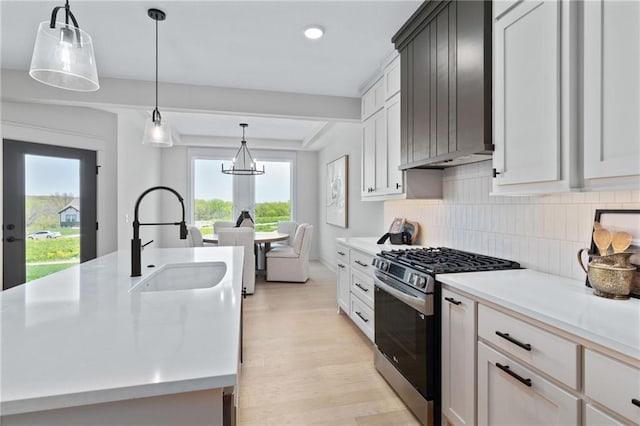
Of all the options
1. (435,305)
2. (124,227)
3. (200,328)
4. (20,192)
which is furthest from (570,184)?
(124,227)

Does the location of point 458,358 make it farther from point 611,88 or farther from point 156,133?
point 156,133

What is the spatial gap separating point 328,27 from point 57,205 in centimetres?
372

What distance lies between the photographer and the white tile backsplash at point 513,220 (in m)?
1.61

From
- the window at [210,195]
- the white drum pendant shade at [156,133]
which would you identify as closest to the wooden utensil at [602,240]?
the white drum pendant shade at [156,133]

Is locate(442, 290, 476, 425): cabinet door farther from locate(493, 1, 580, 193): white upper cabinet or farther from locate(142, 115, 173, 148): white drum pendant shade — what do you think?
locate(142, 115, 173, 148): white drum pendant shade

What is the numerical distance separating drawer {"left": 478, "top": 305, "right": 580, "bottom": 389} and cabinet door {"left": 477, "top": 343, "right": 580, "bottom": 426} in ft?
0.15

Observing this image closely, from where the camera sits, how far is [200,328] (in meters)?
0.95

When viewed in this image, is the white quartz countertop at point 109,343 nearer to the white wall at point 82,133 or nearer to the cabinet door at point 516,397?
the cabinet door at point 516,397

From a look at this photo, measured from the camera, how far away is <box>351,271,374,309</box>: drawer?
2778mm

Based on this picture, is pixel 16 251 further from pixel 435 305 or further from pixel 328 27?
pixel 435 305

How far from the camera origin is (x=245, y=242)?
447cm

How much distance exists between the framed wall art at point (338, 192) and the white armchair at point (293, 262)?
703 mm

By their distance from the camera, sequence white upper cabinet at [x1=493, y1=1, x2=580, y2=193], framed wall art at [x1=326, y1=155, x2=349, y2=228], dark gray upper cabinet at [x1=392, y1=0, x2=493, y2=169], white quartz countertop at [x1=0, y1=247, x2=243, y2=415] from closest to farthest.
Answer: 1. white quartz countertop at [x1=0, y1=247, x2=243, y2=415]
2. white upper cabinet at [x1=493, y1=1, x2=580, y2=193]
3. dark gray upper cabinet at [x1=392, y1=0, x2=493, y2=169]
4. framed wall art at [x1=326, y1=155, x2=349, y2=228]

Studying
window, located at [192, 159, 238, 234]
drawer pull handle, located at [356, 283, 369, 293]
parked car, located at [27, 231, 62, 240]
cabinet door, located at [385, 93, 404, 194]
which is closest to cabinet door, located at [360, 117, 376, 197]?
cabinet door, located at [385, 93, 404, 194]
